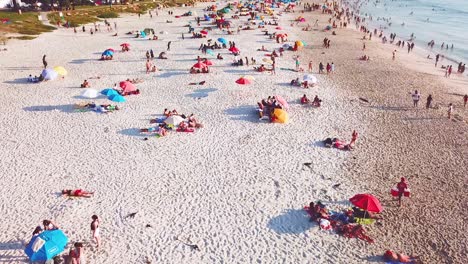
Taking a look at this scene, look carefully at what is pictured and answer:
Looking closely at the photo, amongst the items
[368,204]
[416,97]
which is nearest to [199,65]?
[416,97]

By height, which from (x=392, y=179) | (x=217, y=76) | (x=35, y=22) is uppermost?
(x=35, y=22)

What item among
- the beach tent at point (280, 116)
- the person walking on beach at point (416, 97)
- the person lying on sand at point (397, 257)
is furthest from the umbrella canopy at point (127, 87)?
the person lying on sand at point (397, 257)

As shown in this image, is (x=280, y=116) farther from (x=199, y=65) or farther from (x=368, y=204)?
(x=199, y=65)

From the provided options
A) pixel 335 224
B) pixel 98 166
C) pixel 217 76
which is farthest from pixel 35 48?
pixel 335 224

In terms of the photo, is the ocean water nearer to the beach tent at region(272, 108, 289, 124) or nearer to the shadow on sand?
the beach tent at region(272, 108, 289, 124)

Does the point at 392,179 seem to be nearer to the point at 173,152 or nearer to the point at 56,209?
the point at 173,152
